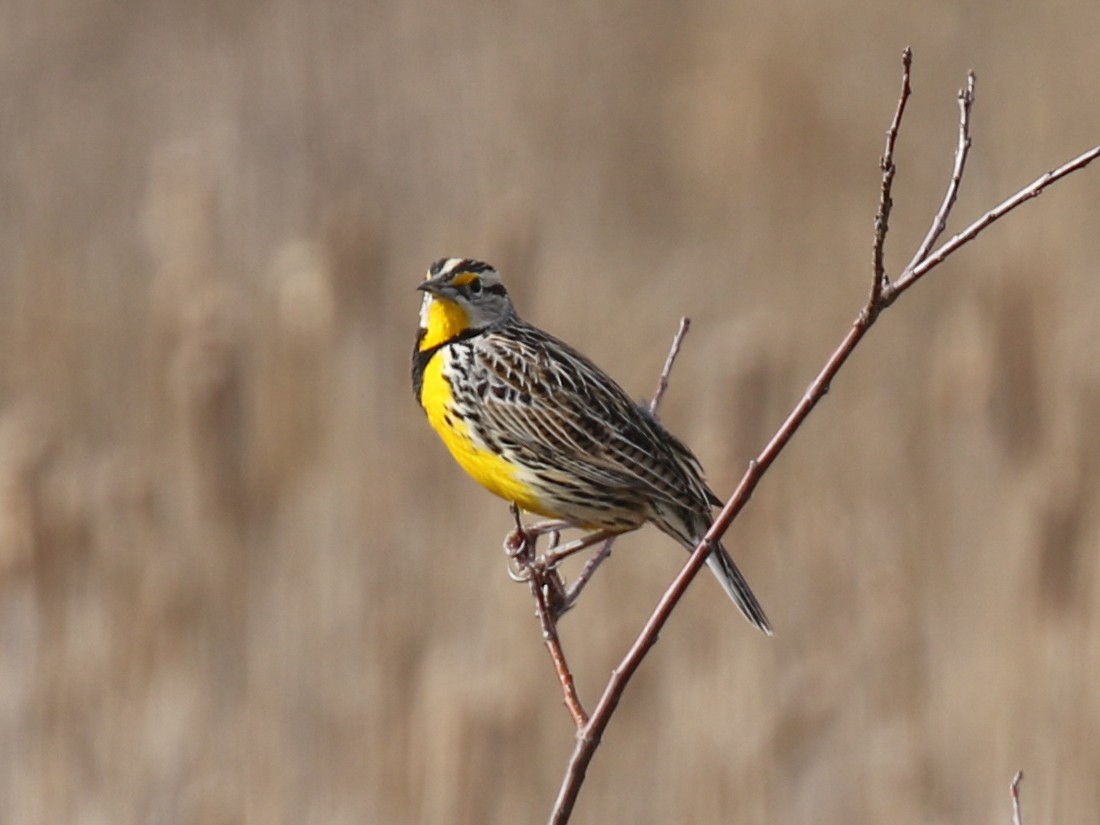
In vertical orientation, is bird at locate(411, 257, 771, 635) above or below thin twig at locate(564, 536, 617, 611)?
above

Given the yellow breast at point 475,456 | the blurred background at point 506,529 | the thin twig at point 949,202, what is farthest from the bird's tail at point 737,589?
the thin twig at point 949,202

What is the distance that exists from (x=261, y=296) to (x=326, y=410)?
55 centimetres

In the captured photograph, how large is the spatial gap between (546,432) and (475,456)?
0.32 ft

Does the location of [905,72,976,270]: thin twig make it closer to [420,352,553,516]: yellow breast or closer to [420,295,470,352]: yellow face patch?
[420,352,553,516]: yellow breast

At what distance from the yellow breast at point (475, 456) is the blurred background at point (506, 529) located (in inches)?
29.7

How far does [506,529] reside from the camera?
3.65 meters

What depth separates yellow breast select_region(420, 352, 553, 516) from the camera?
7.93 ft

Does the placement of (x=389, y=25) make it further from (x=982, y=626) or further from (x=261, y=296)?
(x=982, y=626)

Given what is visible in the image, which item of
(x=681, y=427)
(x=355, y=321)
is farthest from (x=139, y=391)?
(x=681, y=427)

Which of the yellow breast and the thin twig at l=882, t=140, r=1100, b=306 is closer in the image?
the thin twig at l=882, t=140, r=1100, b=306

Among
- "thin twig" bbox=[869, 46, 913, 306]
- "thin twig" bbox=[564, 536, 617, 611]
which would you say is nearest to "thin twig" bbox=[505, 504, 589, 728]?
"thin twig" bbox=[564, 536, 617, 611]

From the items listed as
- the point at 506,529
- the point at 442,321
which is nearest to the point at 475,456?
the point at 442,321

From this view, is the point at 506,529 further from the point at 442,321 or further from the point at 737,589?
the point at 737,589

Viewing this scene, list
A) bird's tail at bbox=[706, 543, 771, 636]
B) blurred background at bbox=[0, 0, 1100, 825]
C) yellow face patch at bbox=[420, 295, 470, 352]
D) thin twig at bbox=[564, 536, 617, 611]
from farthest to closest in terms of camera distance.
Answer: blurred background at bbox=[0, 0, 1100, 825], yellow face patch at bbox=[420, 295, 470, 352], bird's tail at bbox=[706, 543, 771, 636], thin twig at bbox=[564, 536, 617, 611]
